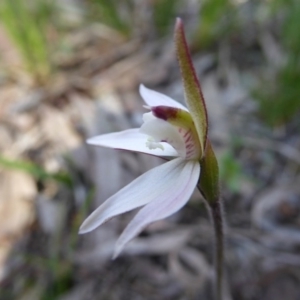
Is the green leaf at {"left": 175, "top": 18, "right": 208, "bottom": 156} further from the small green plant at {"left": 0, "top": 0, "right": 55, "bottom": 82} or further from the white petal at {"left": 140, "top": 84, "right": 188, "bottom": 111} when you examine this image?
the small green plant at {"left": 0, "top": 0, "right": 55, "bottom": 82}

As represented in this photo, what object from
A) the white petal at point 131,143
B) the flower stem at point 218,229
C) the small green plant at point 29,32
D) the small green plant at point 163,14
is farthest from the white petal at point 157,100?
the small green plant at point 163,14

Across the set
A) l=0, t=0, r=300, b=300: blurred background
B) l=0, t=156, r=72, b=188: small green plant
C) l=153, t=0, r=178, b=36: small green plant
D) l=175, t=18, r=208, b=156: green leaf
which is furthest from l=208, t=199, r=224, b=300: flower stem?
l=153, t=0, r=178, b=36: small green plant

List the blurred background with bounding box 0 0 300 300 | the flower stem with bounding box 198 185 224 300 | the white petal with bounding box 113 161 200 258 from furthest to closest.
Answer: the blurred background with bounding box 0 0 300 300 → the flower stem with bounding box 198 185 224 300 → the white petal with bounding box 113 161 200 258

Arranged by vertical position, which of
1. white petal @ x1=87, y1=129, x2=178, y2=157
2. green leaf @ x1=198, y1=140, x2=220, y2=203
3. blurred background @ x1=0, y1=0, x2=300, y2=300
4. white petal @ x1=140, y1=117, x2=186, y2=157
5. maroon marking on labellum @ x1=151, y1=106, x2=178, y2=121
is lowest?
blurred background @ x1=0, y1=0, x2=300, y2=300

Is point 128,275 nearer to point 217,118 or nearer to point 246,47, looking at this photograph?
point 217,118

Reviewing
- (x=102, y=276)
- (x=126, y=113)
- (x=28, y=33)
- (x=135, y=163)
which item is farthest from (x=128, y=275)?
(x=28, y=33)

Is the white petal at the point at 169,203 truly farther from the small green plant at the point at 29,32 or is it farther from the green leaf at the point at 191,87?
the small green plant at the point at 29,32

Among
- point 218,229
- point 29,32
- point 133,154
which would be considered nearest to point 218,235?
point 218,229
